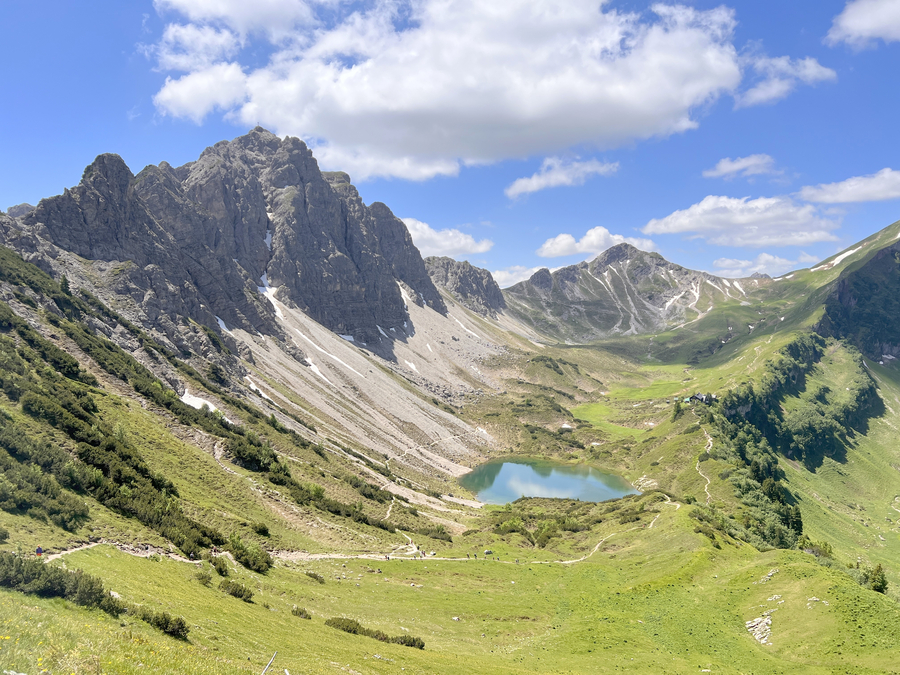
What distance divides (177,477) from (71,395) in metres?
12.1

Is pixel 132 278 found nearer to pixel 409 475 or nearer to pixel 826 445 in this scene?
pixel 409 475

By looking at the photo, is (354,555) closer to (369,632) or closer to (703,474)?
(369,632)

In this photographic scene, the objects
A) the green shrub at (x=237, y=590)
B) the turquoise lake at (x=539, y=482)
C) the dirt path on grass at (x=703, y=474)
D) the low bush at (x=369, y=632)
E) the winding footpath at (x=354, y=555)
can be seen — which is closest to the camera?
A: the winding footpath at (x=354, y=555)

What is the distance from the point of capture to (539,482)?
123 meters

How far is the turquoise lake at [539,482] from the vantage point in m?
111

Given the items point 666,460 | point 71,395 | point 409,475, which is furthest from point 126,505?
point 666,460

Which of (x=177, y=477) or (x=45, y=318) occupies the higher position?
(x=45, y=318)

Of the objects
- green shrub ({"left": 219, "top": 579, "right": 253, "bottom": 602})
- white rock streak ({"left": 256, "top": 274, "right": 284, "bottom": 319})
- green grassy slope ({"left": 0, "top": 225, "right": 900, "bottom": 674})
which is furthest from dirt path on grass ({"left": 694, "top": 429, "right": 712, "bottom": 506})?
white rock streak ({"left": 256, "top": 274, "right": 284, "bottom": 319})

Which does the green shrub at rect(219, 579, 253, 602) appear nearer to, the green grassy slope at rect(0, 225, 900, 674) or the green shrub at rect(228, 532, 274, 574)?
the green grassy slope at rect(0, 225, 900, 674)

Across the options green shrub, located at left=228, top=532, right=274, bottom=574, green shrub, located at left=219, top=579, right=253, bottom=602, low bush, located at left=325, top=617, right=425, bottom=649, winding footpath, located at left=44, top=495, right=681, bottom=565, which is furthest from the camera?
green shrub, located at left=228, top=532, right=274, bottom=574

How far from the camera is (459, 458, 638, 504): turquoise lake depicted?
363 ft

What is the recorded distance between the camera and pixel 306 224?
19838 cm

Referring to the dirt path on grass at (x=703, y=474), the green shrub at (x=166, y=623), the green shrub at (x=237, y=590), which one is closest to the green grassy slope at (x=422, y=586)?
the green shrub at (x=166, y=623)

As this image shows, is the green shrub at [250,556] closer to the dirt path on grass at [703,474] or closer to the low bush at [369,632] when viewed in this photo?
the low bush at [369,632]
